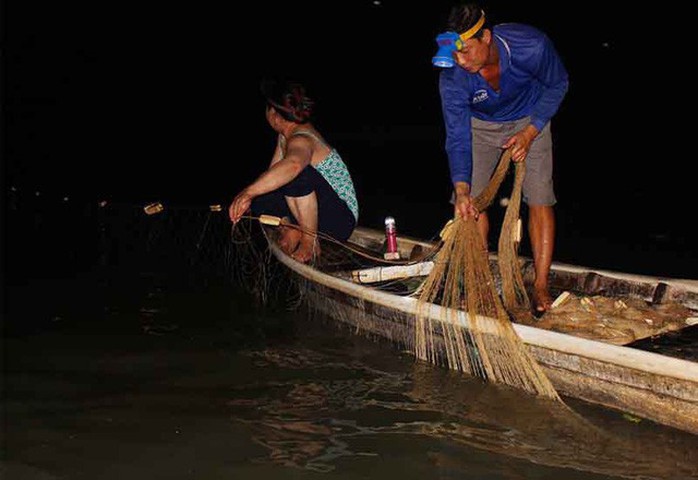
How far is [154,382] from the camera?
4883mm

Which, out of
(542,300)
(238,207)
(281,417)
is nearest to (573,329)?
(542,300)

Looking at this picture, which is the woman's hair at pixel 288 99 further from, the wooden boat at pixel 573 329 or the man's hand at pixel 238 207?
the wooden boat at pixel 573 329

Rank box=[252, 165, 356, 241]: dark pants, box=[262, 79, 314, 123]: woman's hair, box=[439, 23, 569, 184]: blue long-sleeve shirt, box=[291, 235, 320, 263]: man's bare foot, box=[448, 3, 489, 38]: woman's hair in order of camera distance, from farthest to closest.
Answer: box=[291, 235, 320, 263]: man's bare foot < box=[252, 165, 356, 241]: dark pants < box=[262, 79, 314, 123]: woman's hair < box=[439, 23, 569, 184]: blue long-sleeve shirt < box=[448, 3, 489, 38]: woman's hair

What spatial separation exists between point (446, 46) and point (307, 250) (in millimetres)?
2459

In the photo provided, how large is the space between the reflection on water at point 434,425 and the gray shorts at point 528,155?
1.24 m

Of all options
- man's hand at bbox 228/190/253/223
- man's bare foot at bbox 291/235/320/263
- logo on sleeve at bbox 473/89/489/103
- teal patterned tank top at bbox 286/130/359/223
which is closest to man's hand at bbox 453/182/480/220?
logo on sleeve at bbox 473/89/489/103

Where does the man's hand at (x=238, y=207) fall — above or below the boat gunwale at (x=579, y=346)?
above

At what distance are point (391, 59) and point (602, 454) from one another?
30.0m

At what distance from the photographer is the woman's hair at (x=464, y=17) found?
14.4 ft

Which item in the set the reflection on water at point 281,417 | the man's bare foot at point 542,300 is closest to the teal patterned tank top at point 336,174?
the reflection on water at point 281,417

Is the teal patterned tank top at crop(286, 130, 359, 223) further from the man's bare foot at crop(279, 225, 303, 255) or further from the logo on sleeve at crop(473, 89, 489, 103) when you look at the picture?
the logo on sleeve at crop(473, 89, 489, 103)

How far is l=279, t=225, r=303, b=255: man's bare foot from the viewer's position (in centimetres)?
662

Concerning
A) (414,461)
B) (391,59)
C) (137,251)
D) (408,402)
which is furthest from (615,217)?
(391,59)

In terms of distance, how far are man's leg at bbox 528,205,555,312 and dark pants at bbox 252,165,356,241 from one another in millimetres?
1795
